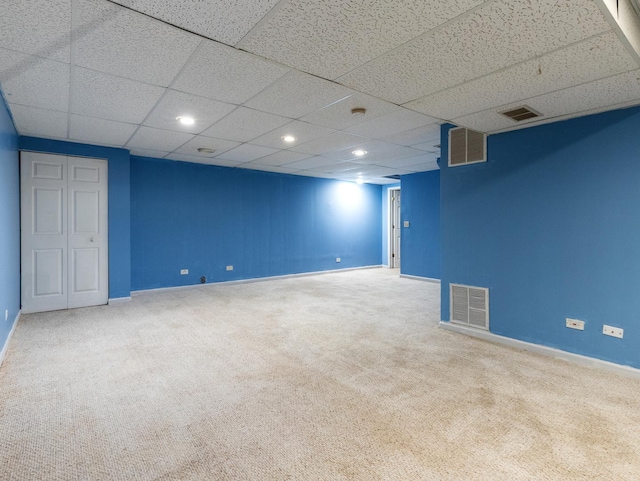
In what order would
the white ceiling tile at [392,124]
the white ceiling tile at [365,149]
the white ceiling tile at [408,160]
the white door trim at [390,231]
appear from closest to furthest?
the white ceiling tile at [392,124]
the white ceiling tile at [365,149]
the white ceiling tile at [408,160]
the white door trim at [390,231]

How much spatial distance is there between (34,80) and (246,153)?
3056mm

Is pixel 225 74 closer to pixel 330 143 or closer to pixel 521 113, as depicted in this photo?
pixel 330 143

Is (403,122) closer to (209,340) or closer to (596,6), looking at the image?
(596,6)

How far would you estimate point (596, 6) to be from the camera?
1.64 m

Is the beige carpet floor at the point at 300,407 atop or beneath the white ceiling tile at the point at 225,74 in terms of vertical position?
beneath

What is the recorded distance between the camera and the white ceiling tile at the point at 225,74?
2319 mm

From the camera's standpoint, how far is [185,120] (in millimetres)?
3832

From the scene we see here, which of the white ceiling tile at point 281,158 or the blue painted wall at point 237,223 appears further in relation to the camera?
the blue painted wall at point 237,223

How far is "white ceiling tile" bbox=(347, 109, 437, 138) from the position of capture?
3.57 metres

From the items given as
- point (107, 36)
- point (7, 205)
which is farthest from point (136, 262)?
point (107, 36)

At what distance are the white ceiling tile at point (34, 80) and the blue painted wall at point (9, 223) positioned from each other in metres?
0.25

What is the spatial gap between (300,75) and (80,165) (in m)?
4.20

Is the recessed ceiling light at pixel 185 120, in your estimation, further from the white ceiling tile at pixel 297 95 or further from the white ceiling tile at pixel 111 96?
the white ceiling tile at pixel 297 95

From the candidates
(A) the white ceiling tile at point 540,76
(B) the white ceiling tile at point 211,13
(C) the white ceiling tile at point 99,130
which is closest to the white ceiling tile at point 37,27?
(B) the white ceiling tile at point 211,13
